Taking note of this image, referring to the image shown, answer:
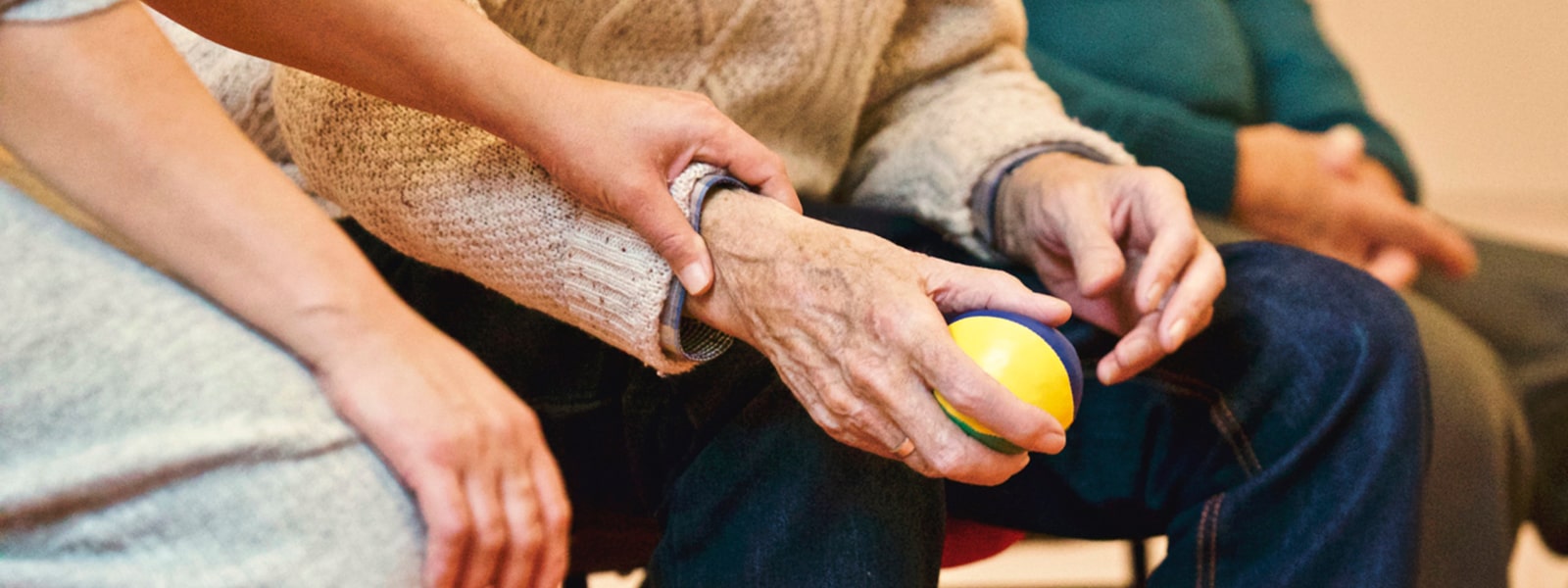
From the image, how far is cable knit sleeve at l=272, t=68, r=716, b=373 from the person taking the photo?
Result: 620 mm

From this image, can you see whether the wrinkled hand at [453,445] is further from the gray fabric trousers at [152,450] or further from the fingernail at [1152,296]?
the fingernail at [1152,296]

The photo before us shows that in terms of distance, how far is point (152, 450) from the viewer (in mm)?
432

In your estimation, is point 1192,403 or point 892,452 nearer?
point 892,452

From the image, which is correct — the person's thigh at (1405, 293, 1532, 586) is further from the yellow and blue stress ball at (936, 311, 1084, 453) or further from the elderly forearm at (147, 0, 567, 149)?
the elderly forearm at (147, 0, 567, 149)

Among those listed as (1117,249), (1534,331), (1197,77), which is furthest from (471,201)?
(1534,331)

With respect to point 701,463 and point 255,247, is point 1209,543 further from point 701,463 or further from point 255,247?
point 255,247

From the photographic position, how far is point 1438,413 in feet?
2.57

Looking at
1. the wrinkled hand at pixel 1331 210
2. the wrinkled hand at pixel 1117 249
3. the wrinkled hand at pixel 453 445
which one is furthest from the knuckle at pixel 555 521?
the wrinkled hand at pixel 1331 210

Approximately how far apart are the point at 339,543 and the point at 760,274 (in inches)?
9.6

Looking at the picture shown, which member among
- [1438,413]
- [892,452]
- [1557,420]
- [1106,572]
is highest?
[892,452]

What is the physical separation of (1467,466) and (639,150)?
2.07 feet

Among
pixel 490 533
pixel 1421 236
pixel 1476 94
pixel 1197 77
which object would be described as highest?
pixel 490 533

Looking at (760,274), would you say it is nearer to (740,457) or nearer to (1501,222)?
(740,457)

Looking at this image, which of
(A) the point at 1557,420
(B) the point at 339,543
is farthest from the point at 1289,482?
(A) the point at 1557,420
